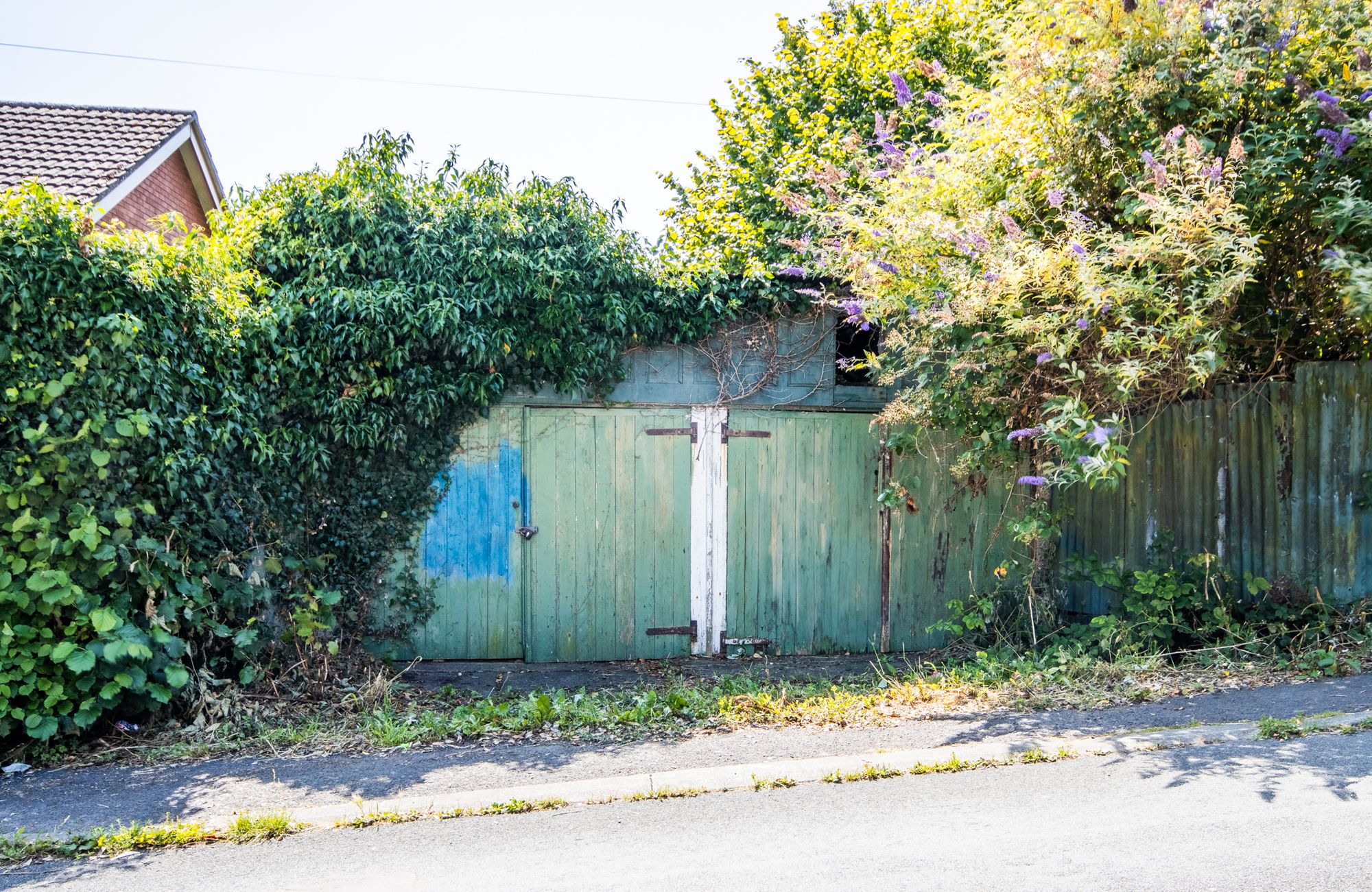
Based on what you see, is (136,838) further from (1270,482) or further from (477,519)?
(1270,482)

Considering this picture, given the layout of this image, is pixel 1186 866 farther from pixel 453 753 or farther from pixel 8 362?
pixel 8 362

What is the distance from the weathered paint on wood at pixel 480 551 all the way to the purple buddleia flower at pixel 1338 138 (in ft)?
17.9

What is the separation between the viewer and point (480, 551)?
6.96 m

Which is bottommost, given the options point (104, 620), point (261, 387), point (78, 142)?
A: point (104, 620)

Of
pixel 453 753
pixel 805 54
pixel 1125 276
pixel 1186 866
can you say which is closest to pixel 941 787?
pixel 1186 866

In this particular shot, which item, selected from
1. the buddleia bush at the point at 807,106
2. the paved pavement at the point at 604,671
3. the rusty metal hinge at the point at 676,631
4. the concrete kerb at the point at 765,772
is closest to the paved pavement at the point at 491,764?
the concrete kerb at the point at 765,772

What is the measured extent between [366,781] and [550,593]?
296 cm

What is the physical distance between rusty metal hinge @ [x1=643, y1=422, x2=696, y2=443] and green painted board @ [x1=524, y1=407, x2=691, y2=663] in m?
0.03

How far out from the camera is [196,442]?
214 inches

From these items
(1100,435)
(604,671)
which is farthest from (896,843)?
(604,671)

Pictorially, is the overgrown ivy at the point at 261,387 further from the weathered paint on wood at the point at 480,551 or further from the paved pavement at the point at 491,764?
the paved pavement at the point at 491,764

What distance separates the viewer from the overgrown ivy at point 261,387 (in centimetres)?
471

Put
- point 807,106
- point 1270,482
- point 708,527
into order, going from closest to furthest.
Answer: point 1270,482
point 708,527
point 807,106

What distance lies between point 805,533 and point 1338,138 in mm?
4325
